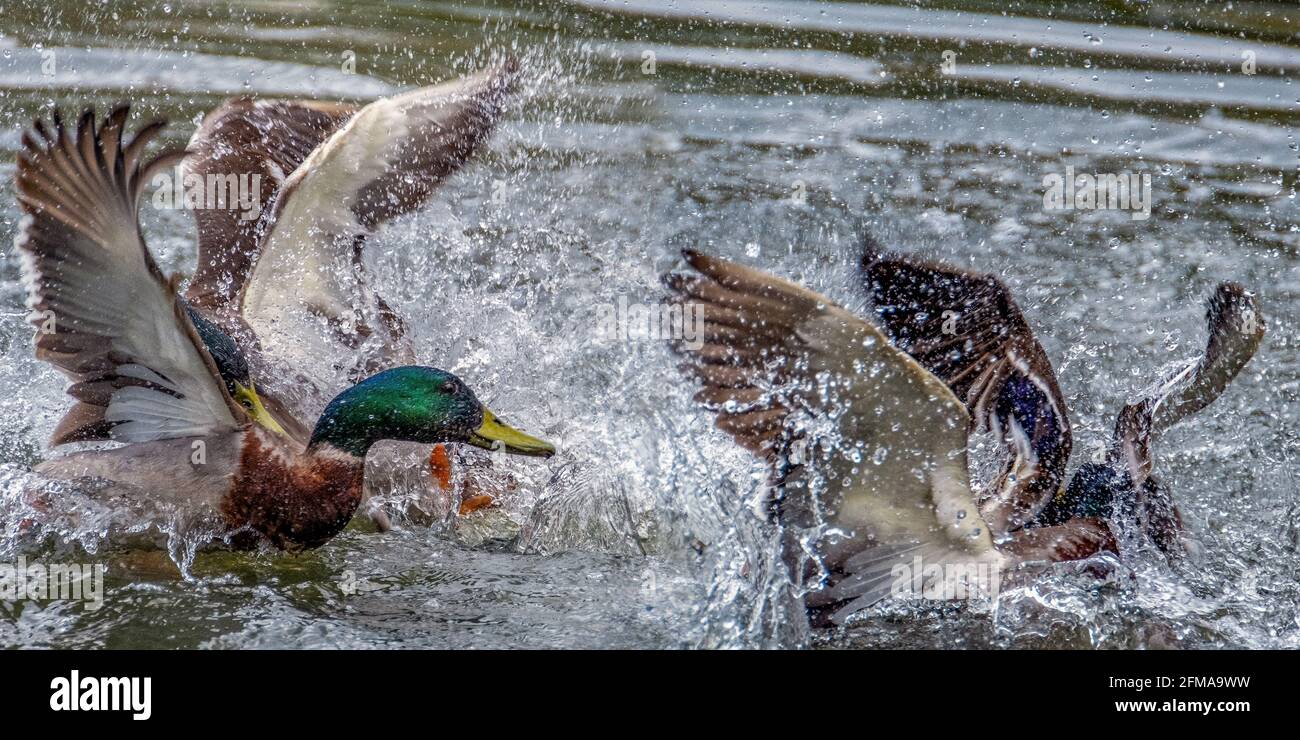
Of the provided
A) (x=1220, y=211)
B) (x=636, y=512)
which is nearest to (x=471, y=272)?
(x=636, y=512)

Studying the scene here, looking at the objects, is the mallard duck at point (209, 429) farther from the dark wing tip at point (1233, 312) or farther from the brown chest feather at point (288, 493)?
the dark wing tip at point (1233, 312)

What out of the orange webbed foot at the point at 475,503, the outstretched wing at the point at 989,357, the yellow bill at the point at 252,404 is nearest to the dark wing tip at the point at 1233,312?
the outstretched wing at the point at 989,357

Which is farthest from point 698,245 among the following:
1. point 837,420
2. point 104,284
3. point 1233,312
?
point 104,284

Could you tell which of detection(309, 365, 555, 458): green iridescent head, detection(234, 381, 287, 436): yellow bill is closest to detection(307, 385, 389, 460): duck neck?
detection(309, 365, 555, 458): green iridescent head

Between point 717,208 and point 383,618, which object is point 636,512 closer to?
point 383,618

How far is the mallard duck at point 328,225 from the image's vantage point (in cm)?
584

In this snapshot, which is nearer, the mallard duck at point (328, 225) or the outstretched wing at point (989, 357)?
the outstretched wing at point (989, 357)

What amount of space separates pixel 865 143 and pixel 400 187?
3.11 meters

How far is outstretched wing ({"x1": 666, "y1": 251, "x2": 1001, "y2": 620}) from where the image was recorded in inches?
156

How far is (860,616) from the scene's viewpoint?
4707 mm

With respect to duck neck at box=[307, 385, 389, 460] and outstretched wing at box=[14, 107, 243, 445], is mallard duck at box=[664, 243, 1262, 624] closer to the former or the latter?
duck neck at box=[307, 385, 389, 460]

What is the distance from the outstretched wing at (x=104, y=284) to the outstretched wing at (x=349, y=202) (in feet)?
3.76

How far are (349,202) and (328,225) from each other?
0.42ft

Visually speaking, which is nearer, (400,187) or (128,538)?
(128,538)
